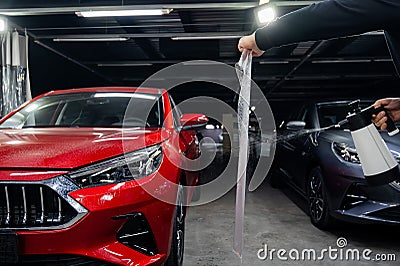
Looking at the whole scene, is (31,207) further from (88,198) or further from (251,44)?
(251,44)

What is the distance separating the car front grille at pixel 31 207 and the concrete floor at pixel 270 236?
127 cm

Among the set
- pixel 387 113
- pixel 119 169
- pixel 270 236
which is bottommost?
pixel 270 236

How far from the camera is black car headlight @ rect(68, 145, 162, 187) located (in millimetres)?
1664

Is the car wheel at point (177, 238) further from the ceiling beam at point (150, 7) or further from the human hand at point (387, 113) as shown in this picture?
the ceiling beam at point (150, 7)

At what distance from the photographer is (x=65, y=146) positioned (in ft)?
5.94

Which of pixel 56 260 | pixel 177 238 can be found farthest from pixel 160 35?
pixel 56 260

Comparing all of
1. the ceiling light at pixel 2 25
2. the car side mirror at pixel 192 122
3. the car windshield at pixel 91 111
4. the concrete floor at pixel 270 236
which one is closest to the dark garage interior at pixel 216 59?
the concrete floor at pixel 270 236

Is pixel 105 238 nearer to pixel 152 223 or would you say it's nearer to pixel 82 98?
pixel 152 223

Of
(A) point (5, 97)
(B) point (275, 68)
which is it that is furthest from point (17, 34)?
(B) point (275, 68)

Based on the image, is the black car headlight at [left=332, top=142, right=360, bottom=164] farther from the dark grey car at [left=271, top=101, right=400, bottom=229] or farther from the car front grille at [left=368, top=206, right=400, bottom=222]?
the car front grille at [left=368, top=206, right=400, bottom=222]

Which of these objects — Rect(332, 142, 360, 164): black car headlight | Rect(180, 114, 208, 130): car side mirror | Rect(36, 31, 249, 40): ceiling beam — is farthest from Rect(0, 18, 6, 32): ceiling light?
Rect(332, 142, 360, 164): black car headlight

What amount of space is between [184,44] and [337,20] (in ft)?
21.8

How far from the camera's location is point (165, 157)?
6.51 feet

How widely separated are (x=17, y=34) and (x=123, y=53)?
344cm
